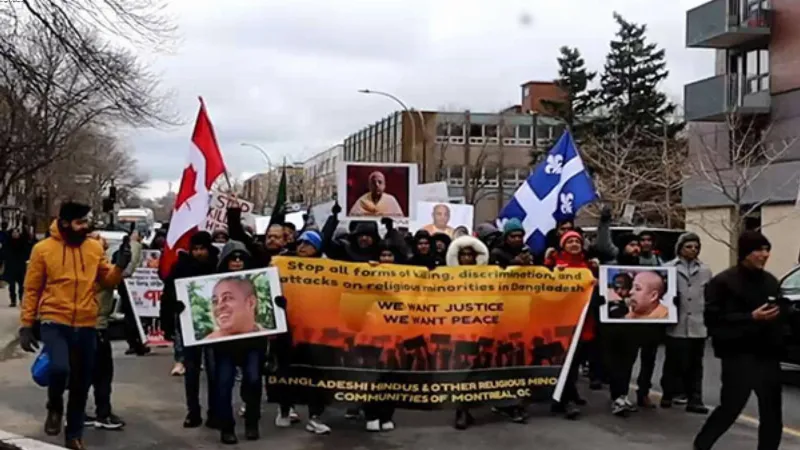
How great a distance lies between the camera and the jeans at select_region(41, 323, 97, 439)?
26.1 feet

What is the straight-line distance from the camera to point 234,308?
868 centimetres

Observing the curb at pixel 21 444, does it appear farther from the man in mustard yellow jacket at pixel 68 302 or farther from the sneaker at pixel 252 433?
the sneaker at pixel 252 433

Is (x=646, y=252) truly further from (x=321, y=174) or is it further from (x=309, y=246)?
(x=321, y=174)

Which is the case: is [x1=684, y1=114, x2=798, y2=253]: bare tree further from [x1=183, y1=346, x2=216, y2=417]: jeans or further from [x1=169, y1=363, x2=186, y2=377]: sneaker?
[x1=183, y1=346, x2=216, y2=417]: jeans

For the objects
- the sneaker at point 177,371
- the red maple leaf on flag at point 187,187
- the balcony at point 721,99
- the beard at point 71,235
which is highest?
the balcony at point 721,99

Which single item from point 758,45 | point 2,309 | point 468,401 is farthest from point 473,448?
point 758,45

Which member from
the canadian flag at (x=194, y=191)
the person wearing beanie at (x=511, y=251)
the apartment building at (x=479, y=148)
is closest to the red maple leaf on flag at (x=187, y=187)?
the canadian flag at (x=194, y=191)

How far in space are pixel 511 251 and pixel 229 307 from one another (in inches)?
108

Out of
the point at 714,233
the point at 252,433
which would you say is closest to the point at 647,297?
the point at 252,433

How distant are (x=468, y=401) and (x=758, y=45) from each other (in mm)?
29958

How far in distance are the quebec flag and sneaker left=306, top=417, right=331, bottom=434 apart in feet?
A: 12.7

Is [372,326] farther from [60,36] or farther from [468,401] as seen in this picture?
[60,36]

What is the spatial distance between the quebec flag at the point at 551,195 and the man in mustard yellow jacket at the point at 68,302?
5.49 m

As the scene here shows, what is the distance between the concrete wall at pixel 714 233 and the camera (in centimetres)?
3528
